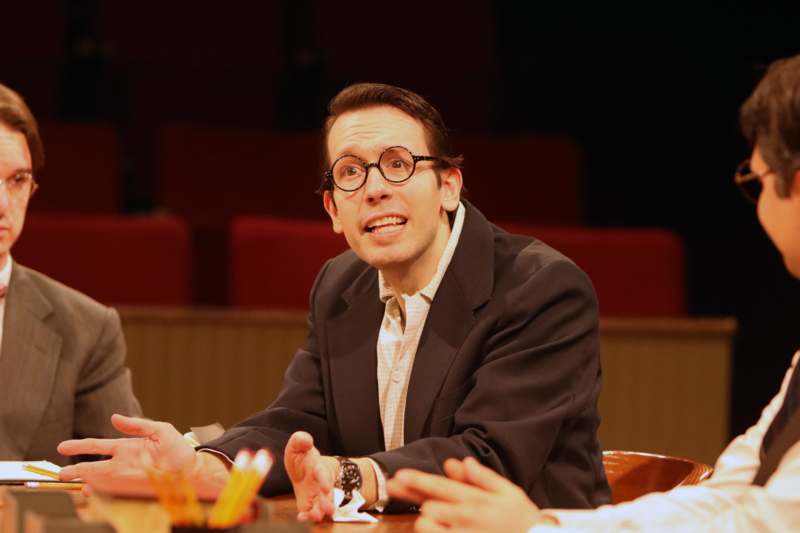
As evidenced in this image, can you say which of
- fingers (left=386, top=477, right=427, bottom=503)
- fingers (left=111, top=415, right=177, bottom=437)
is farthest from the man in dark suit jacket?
fingers (left=386, top=477, right=427, bottom=503)

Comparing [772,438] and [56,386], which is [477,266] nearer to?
[772,438]

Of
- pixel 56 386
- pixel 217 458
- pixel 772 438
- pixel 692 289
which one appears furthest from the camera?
pixel 692 289

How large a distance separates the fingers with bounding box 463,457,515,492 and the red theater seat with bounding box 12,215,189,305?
9.20ft

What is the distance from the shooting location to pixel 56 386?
9.67 ft

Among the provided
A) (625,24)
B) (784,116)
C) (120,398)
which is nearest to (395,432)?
(120,398)

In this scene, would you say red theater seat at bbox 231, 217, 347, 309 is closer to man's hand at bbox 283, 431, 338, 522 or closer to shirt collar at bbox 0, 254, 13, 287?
shirt collar at bbox 0, 254, 13, 287

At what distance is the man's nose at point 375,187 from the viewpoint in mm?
2506

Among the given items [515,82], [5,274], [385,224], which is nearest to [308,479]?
[385,224]

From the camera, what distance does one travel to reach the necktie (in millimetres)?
1842

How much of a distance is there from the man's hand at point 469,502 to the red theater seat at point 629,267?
275 cm

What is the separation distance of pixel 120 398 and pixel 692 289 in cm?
333

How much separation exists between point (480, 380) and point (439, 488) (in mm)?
600

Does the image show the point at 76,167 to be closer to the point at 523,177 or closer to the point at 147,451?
the point at 523,177

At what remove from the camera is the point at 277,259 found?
445 cm
